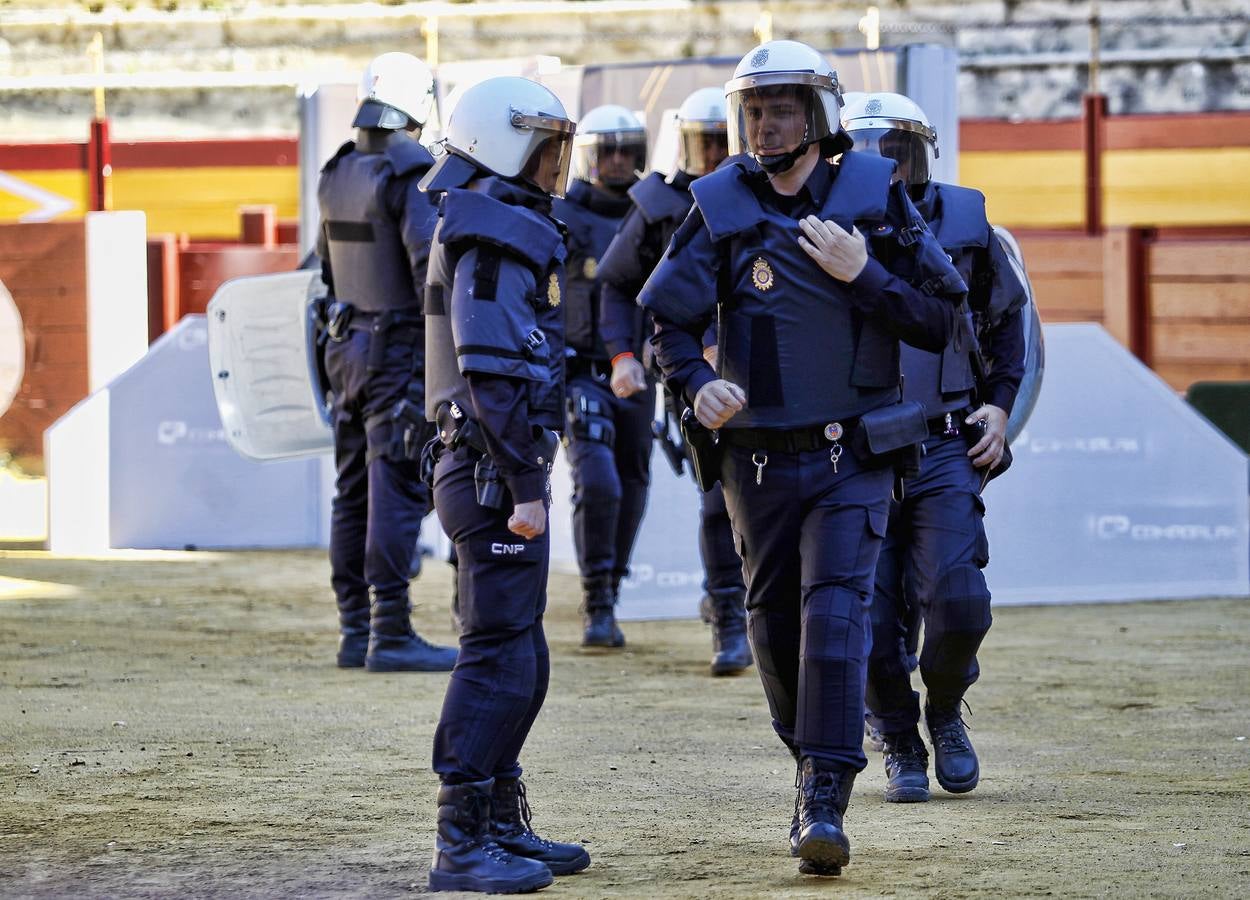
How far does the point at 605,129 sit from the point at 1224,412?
769 cm

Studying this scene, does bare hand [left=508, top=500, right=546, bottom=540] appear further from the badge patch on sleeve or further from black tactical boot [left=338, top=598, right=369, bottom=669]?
black tactical boot [left=338, top=598, right=369, bottom=669]

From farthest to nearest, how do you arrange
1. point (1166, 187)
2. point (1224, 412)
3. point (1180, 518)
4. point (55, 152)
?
1. point (55, 152)
2. point (1166, 187)
3. point (1224, 412)
4. point (1180, 518)

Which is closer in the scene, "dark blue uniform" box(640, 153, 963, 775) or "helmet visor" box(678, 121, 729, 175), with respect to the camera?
"dark blue uniform" box(640, 153, 963, 775)

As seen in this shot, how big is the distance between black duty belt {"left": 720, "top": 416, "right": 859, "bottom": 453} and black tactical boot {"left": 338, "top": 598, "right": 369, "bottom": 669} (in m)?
3.44

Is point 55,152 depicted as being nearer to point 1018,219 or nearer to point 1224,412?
point 1018,219

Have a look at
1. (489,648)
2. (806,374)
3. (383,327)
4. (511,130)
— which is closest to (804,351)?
(806,374)

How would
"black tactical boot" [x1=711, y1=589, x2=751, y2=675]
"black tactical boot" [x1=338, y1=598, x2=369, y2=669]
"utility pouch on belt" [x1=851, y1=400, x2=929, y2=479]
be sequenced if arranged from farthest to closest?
"black tactical boot" [x1=338, y1=598, x2=369, y2=669]
"black tactical boot" [x1=711, y1=589, x2=751, y2=675]
"utility pouch on belt" [x1=851, y1=400, x2=929, y2=479]

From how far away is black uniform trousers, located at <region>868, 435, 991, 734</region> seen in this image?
5.13 meters

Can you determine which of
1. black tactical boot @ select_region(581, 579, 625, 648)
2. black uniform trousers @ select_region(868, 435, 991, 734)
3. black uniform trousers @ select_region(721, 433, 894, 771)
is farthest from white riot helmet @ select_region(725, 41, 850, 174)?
Result: black tactical boot @ select_region(581, 579, 625, 648)

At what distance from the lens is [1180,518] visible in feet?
30.3

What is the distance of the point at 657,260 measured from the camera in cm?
718

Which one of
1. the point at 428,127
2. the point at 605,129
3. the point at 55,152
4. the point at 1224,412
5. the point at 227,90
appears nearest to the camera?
the point at 605,129

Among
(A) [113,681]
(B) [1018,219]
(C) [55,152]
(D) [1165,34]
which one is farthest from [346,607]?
(D) [1165,34]

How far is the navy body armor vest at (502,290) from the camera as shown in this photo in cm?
417
